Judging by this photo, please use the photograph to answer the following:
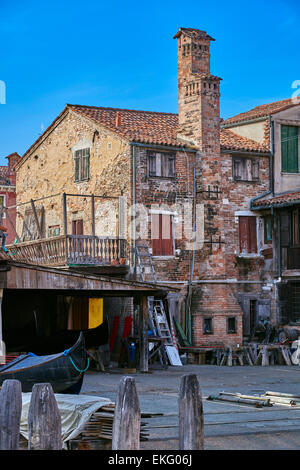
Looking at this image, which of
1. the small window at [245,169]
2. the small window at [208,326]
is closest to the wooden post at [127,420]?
the small window at [208,326]

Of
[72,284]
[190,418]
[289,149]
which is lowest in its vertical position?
[190,418]

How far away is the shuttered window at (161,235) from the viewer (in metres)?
27.5

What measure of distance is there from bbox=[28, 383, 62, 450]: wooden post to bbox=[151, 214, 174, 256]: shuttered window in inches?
777

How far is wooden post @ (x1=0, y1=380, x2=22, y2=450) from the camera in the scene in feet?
25.3

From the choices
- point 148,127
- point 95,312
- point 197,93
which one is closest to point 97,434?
point 95,312

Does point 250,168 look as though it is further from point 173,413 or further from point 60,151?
point 173,413

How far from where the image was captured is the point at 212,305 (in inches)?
1084

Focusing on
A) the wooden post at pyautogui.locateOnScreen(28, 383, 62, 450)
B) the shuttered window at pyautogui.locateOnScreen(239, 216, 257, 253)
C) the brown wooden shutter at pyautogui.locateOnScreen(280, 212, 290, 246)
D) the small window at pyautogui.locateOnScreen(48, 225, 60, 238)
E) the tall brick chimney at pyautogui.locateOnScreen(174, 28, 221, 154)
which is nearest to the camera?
the wooden post at pyautogui.locateOnScreen(28, 383, 62, 450)

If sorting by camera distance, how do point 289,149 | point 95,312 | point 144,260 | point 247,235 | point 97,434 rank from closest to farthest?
point 97,434
point 95,312
point 144,260
point 247,235
point 289,149

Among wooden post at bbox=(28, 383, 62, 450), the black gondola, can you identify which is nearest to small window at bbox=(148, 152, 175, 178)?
the black gondola

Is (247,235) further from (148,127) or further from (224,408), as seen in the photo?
(224,408)

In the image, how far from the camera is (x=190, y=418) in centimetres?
790

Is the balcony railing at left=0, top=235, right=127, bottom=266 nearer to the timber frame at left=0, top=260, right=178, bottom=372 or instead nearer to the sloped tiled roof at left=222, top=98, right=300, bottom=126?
the timber frame at left=0, top=260, right=178, bottom=372

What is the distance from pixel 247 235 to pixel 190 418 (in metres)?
21.8
